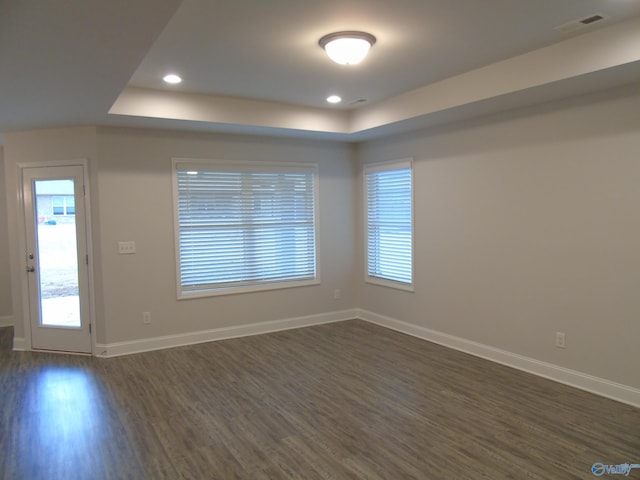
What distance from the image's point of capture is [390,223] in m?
5.82

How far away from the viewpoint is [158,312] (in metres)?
→ 5.14

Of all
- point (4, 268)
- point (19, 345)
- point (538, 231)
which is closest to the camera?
point (538, 231)

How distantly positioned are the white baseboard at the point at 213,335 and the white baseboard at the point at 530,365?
0.83 m

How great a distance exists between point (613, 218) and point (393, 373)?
2.26 meters

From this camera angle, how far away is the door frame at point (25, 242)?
486 centimetres

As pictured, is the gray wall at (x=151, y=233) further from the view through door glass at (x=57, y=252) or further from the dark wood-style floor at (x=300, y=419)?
the dark wood-style floor at (x=300, y=419)

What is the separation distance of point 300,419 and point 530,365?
7.38 feet

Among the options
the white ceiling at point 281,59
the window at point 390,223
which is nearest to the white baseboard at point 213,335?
the window at point 390,223

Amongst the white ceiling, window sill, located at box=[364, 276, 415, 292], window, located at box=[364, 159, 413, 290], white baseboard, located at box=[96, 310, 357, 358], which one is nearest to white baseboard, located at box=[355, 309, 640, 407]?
window sill, located at box=[364, 276, 415, 292]

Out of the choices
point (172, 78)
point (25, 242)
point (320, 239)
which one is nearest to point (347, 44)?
point (172, 78)

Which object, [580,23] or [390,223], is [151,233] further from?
[580,23]

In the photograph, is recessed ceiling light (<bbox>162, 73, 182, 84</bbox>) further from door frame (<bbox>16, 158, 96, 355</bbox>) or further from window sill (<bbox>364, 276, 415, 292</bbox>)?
window sill (<bbox>364, 276, 415, 292</bbox>)

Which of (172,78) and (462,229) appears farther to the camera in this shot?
(462,229)

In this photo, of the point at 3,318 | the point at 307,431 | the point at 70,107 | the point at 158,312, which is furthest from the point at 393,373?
the point at 3,318
